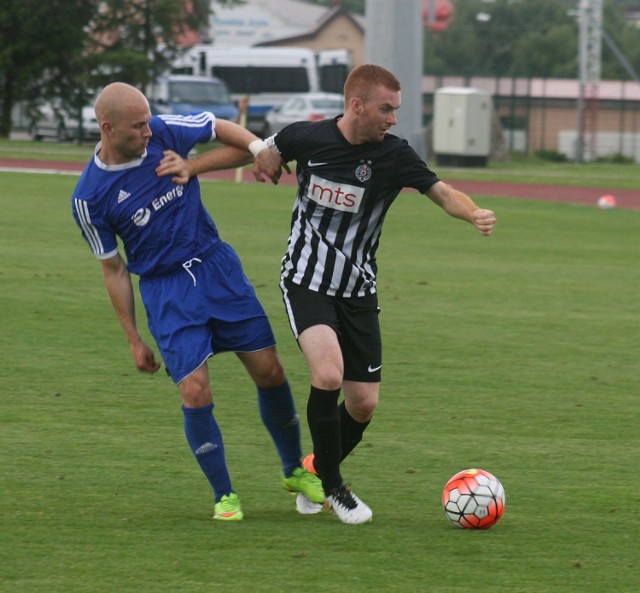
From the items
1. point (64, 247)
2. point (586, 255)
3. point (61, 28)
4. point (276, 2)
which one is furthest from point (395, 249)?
point (276, 2)

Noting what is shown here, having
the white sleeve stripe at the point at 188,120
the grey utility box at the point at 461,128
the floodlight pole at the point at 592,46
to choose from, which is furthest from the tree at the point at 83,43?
the white sleeve stripe at the point at 188,120

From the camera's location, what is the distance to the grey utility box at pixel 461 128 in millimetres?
33281

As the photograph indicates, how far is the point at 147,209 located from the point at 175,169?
21cm

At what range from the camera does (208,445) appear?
5848 millimetres

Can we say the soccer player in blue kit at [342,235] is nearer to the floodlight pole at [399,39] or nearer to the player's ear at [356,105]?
the player's ear at [356,105]

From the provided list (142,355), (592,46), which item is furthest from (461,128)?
(142,355)

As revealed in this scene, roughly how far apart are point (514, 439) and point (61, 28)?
3213cm

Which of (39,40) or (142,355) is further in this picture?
(39,40)

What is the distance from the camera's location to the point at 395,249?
16.9m

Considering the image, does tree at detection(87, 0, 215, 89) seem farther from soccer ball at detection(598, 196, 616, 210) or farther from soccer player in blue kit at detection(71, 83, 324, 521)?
soccer player in blue kit at detection(71, 83, 324, 521)

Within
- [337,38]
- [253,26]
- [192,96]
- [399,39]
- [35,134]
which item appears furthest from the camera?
[337,38]

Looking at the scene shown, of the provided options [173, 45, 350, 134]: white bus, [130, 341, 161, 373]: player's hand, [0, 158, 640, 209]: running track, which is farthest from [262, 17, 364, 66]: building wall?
[130, 341, 161, 373]: player's hand

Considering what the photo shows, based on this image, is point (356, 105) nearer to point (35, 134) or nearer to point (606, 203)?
point (606, 203)

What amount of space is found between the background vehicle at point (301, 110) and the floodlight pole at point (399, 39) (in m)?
11.7
